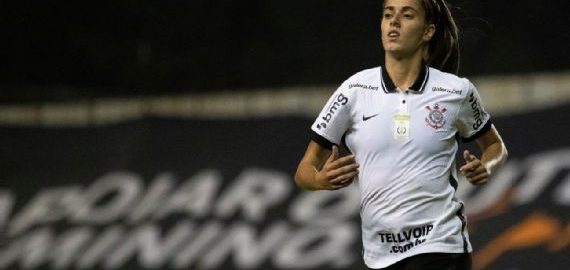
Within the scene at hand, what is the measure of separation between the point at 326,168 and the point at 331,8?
11.8 feet

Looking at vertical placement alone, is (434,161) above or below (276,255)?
above

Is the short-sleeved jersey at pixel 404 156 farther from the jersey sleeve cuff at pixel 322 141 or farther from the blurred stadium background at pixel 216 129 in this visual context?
the blurred stadium background at pixel 216 129

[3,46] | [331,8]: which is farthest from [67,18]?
[331,8]

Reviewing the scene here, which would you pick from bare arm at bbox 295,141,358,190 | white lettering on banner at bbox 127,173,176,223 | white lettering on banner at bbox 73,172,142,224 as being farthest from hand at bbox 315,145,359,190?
white lettering on banner at bbox 73,172,142,224

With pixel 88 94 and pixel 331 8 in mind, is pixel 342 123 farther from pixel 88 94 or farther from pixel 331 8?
pixel 88 94

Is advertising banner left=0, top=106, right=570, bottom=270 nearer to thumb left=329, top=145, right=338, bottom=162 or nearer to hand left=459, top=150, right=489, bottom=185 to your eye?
hand left=459, top=150, right=489, bottom=185

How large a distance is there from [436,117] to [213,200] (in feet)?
12.1

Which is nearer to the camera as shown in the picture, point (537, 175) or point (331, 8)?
point (537, 175)

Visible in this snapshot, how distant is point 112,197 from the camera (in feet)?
26.9

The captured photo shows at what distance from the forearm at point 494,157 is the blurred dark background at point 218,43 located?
2.55 m

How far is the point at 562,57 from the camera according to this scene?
7105mm

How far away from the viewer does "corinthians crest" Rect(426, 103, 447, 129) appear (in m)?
4.37

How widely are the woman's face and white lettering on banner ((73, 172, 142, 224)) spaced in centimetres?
395

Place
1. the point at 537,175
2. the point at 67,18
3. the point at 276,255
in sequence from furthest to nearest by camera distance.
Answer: the point at 67,18 < the point at 276,255 < the point at 537,175
